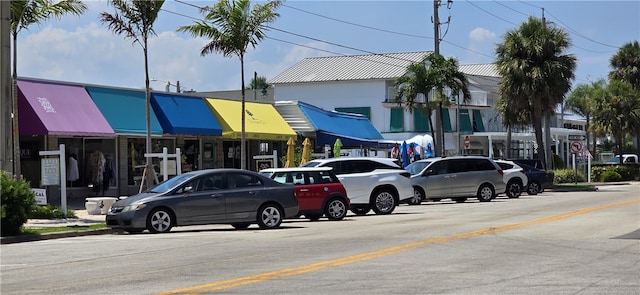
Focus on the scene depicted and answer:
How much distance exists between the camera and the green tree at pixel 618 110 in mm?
64875

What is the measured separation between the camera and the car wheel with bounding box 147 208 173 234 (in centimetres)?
2042

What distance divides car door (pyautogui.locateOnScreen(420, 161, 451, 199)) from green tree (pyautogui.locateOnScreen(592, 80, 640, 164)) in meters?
35.1

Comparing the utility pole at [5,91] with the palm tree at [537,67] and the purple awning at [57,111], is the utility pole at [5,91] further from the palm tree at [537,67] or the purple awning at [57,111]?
the palm tree at [537,67]

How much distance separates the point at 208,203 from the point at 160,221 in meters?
1.16

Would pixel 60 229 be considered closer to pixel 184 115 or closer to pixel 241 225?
pixel 241 225

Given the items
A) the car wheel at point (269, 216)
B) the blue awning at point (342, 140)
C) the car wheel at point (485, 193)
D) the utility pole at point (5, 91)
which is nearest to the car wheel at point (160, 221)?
the car wheel at point (269, 216)

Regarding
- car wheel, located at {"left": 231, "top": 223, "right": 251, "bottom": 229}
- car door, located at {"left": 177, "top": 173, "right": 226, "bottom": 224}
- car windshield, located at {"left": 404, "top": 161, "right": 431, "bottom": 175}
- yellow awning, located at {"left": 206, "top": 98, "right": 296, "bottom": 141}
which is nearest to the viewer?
car door, located at {"left": 177, "top": 173, "right": 226, "bottom": 224}

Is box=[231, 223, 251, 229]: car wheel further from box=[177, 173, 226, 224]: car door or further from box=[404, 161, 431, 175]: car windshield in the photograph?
box=[404, 161, 431, 175]: car windshield

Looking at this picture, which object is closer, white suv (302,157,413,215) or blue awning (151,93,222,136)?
white suv (302,157,413,215)

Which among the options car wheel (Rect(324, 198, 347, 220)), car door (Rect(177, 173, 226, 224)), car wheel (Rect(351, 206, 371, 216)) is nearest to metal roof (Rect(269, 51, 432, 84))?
car wheel (Rect(351, 206, 371, 216))

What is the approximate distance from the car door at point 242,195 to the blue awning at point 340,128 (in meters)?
20.1

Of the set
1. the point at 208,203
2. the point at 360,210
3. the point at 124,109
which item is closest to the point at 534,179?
the point at 360,210

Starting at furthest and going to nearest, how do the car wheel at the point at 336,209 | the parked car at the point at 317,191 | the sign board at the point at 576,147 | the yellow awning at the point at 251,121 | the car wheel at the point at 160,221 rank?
the sign board at the point at 576,147, the yellow awning at the point at 251,121, the car wheel at the point at 336,209, the parked car at the point at 317,191, the car wheel at the point at 160,221

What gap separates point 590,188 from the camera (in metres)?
47.6
